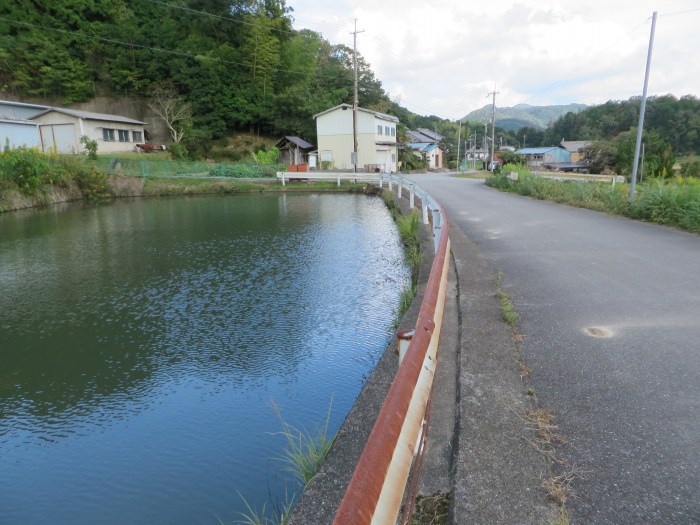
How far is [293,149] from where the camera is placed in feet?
142

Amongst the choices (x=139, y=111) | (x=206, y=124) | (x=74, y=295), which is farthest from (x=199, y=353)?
(x=139, y=111)

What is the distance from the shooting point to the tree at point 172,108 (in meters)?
43.4

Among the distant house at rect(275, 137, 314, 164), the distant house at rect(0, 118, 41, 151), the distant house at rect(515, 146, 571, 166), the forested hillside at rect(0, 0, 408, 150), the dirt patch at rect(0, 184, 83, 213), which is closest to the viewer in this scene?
the dirt patch at rect(0, 184, 83, 213)

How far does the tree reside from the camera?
43375mm

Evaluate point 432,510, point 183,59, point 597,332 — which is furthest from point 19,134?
point 432,510

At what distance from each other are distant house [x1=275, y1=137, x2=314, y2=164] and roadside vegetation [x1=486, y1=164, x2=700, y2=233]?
2788 centimetres

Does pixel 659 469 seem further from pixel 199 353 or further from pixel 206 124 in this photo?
pixel 206 124

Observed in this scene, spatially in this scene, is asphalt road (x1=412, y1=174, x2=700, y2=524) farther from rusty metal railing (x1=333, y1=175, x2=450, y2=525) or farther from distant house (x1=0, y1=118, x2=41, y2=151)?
distant house (x1=0, y1=118, x2=41, y2=151)

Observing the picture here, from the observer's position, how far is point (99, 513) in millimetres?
3410

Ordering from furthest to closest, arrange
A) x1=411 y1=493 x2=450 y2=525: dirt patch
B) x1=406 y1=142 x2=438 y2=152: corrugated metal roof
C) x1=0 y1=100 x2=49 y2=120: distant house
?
1. x1=406 y1=142 x2=438 y2=152: corrugated metal roof
2. x1=0 y1=100 x2=49 y2=120: distant house
3. x1=411 y1=493 x2=450 y2=525: dirt patch

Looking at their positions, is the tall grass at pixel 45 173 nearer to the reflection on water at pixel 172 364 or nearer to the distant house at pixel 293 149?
the reflection on water at pixel 172 364

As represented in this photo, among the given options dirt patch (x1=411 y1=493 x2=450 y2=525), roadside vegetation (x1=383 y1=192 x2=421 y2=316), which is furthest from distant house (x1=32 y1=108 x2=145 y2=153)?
dirt patch (x1=411 y1=493 x2=450 y2=525)

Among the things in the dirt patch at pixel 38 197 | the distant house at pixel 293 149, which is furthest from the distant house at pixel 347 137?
the dirt patch at pixel 38 197

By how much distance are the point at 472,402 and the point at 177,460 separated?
252 centimetres
